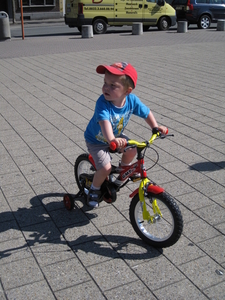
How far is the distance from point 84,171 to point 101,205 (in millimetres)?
398

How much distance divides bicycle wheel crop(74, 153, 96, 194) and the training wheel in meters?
0.17

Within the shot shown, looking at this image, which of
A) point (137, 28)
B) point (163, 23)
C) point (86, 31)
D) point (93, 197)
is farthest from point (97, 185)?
point (163, 23)

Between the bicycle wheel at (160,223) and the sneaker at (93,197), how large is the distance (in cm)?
38

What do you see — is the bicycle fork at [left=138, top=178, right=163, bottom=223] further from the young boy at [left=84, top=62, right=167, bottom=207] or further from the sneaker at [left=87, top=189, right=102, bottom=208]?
the sneaker at [left=87, top=189, right=102, bottom=208]

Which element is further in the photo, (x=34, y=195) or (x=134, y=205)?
(x=34, y=195)

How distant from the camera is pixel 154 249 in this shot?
11.6 ft

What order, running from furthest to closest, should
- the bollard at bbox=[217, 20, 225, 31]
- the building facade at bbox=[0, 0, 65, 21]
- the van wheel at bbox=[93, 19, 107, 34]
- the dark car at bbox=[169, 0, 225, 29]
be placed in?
the building facade at bbox=[0, 0, 65, 21] → the dark car at bbox=[169, 0, 225, 29] → the bollard at bbox=[217, 20, 225, 31] → the van wheel at bbox=[93, 19, 107, 34]

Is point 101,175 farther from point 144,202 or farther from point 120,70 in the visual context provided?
point 120,70

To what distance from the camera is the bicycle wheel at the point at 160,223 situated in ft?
10.8

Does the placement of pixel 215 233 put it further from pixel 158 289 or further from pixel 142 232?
pixel 158 289

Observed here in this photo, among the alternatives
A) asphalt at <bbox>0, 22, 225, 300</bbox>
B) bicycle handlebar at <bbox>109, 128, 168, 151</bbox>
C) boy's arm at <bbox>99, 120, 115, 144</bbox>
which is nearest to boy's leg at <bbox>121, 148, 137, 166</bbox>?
bicycle handlebar at <bbox>109, 128, 168, 151</bbox>

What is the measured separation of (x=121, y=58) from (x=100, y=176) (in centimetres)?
886

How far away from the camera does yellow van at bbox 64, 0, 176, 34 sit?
18.8m

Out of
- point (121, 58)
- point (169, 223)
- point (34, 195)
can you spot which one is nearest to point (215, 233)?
point (169, 223)
